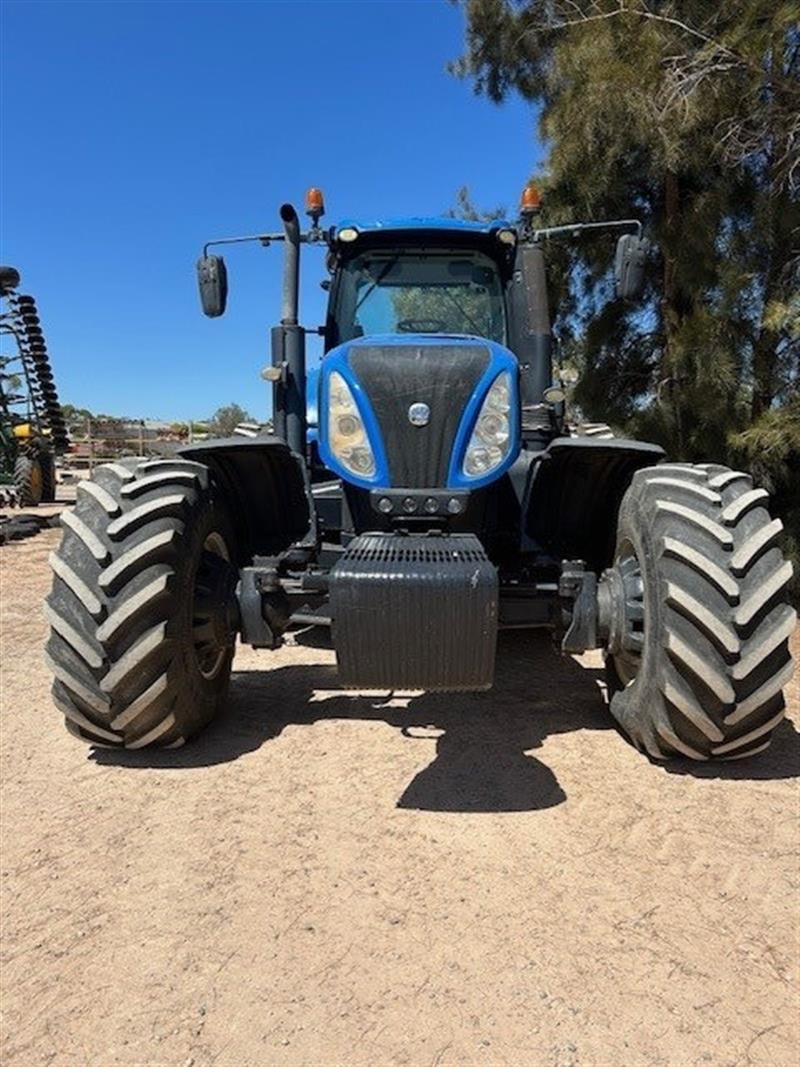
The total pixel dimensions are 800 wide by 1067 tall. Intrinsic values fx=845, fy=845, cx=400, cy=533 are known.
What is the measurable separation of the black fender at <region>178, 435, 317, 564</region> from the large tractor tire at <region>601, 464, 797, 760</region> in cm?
163

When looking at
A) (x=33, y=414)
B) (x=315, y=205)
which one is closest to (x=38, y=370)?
(x=33, y=414)

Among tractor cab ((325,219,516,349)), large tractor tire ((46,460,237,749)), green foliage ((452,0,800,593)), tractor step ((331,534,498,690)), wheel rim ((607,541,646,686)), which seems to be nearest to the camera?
tractor step ((331,534,498,690))

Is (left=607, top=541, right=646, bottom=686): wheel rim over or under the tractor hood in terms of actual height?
under

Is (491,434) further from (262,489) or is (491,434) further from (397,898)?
(397,898)

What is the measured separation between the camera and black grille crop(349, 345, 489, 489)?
3500 mm

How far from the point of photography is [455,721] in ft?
13.5

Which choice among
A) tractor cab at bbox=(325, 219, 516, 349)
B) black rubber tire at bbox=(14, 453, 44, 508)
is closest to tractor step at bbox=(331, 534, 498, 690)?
tractor cab at bbox=(325, 219, 516, 349)

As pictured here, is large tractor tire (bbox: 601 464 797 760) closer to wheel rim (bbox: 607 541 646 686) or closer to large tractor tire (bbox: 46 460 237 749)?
wheel rim (bbox: 607 541 646 686)

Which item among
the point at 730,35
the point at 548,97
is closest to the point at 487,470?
the point at 730,35

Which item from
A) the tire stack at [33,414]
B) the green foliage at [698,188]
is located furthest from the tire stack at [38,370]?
the green foliage at [698,188]

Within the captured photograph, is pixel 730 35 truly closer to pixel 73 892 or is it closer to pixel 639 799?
pixel 639 799

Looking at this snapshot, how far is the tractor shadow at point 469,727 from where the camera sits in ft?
11.0

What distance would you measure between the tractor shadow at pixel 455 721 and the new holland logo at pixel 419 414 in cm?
145

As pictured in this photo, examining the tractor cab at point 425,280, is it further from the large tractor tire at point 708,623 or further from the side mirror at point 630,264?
the large tractor tire at point 708,623
